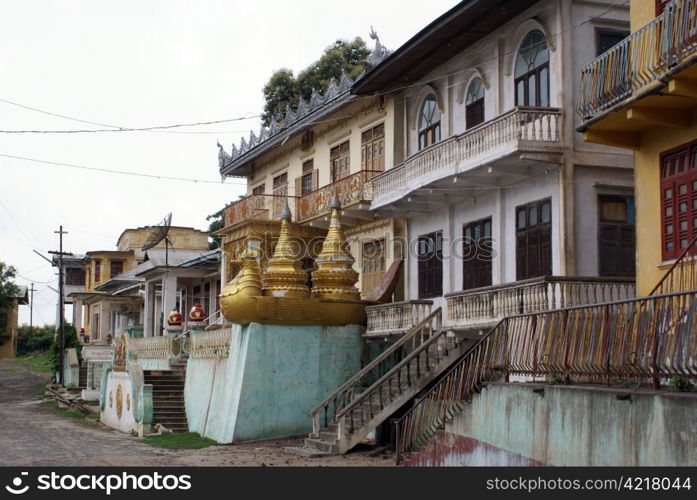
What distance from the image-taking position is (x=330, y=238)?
25344mm

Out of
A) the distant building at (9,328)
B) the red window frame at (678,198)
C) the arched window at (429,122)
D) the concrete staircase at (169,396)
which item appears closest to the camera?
the red window frame at (678,198)

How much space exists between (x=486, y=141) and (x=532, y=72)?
1.94 metres

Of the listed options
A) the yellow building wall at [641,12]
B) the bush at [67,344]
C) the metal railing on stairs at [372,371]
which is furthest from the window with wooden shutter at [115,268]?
the yellow building wall at [641,12]

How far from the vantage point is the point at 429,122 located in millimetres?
26297

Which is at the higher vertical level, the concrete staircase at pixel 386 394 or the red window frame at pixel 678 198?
the red window frame at pixel 678 198

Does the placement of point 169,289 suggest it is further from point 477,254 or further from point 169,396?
point 477,254

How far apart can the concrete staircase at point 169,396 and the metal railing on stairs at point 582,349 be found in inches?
420

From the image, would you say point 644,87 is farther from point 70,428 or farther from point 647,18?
point 70,428

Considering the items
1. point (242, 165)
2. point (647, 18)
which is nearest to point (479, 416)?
point (647, 18)

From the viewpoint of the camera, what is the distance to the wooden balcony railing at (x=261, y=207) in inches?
1289

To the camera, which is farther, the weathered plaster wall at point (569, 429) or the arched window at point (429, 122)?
the arched window at point (429, 122)

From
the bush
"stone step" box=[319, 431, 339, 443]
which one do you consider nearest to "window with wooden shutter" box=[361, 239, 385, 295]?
"stone step" box=[319, 431, 339, 443]

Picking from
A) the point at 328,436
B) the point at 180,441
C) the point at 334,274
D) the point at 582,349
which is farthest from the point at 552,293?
the point at 180,441

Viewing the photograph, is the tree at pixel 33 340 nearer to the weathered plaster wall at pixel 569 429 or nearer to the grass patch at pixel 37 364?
the grass patch at pixel 37 364
